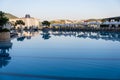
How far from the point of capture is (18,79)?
661cm

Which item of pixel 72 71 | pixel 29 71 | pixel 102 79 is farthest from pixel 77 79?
pixel 29 71

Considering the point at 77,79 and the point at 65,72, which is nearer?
the point at 77,79

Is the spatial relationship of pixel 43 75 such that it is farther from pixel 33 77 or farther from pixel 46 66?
pixel 46 66

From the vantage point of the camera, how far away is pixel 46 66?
8.79 m

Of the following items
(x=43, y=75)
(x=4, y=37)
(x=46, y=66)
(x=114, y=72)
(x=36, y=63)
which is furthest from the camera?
(x=4, y=37)

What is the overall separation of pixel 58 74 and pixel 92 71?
1.20 metres

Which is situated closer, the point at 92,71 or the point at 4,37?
the point at 92,71

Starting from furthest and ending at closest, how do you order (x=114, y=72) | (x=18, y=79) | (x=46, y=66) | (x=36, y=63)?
(x=36, y=63) → (x=46, y=66) → (x=114, y=72) → (x=18, y=79)

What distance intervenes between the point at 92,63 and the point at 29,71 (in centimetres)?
273

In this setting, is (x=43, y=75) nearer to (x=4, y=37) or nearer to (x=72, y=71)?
(x=72, y=71)

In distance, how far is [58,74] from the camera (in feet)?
24.2

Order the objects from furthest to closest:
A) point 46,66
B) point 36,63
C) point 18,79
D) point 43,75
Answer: point 36,63, point 46,66, point 43,75, point 18,79

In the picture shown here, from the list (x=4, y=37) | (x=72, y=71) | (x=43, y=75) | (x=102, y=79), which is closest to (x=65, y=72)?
(x=72, y=71)

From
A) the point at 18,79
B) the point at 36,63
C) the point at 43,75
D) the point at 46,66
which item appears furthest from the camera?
the point at 36,63
